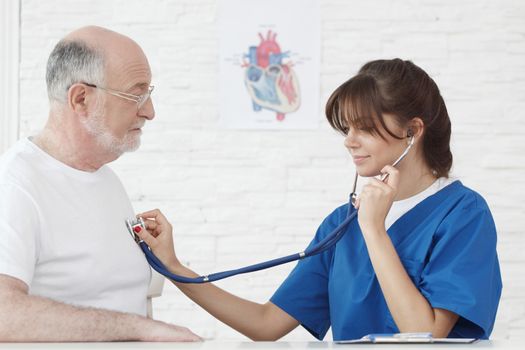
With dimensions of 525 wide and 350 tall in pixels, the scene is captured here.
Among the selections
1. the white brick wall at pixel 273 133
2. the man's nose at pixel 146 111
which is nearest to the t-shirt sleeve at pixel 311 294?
the man's nose at pixel 146 111

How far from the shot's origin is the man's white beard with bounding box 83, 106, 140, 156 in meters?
1.90

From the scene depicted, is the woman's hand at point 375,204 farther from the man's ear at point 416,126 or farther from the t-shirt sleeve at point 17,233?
the t-shirt sleeve at point 17,233

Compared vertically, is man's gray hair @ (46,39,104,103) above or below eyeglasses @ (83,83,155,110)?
above

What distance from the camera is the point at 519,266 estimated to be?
3297mm

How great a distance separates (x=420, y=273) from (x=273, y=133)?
1.60 m

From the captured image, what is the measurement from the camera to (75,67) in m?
1.89

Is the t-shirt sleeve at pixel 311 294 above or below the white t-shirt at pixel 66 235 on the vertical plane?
below

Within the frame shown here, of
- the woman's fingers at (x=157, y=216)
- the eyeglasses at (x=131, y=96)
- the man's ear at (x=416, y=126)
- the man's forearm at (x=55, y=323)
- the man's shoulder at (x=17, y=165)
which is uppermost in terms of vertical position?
the eyeglasses at (x=131, y=96)

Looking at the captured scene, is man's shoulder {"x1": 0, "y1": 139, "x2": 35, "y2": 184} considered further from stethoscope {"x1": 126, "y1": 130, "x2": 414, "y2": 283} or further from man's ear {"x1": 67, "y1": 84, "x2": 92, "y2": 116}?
stethoscope {"x1": 126, "y1": 130, "x2": 414, "y2": 283}

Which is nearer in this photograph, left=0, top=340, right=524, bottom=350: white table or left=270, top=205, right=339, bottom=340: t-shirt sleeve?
left=0, top=340, right=524, bottom=350: white table

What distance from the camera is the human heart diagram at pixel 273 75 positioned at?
3326mm

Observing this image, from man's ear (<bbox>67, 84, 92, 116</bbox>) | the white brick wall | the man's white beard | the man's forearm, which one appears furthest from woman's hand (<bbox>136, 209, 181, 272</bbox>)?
the white brick wall

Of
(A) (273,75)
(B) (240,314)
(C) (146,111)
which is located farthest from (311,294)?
(A) (273,75)

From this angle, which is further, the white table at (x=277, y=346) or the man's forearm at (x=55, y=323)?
the man's forearm at (x=55, y=323)
